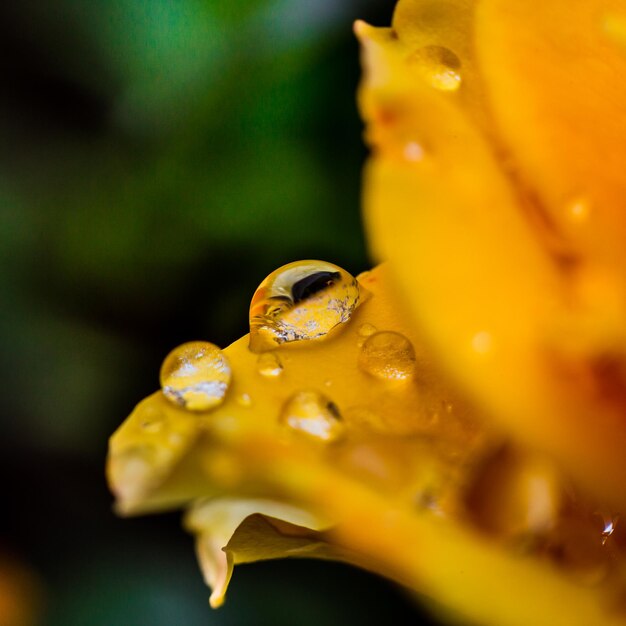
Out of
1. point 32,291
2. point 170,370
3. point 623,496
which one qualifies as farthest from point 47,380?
point 623,496

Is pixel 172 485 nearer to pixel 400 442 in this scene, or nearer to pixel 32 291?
pixel 400 442

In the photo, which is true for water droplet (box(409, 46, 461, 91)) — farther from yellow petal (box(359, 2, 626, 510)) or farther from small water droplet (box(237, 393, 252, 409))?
small water droplet (box(237, 393, 252, 409))

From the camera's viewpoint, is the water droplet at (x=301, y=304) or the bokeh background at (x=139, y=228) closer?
the water droplet at (x=301, y=304)

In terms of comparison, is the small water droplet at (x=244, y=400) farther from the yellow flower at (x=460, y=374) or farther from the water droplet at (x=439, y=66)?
the water droplet at (x=439, y=66)

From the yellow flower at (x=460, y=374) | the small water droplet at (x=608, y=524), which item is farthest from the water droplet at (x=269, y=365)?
the small water droplet at (x=608, y=524)

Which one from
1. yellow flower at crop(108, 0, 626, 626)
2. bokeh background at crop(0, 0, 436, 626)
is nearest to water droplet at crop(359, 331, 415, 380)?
yellow flower at crop(108, 0, 626, 626)

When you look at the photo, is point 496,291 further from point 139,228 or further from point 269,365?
point 139,228

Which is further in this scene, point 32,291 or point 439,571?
point 32,291
